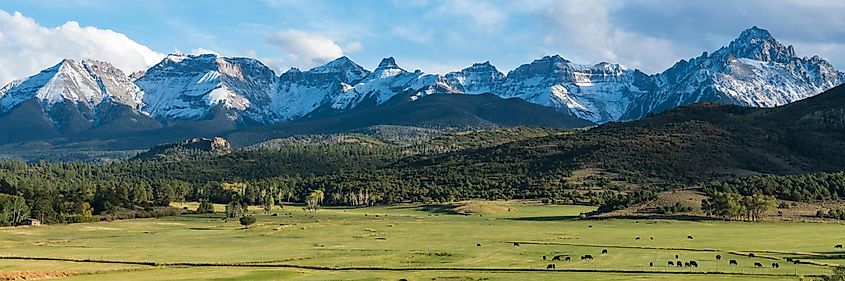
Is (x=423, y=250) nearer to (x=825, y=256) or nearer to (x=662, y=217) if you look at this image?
(x=825, y=256)

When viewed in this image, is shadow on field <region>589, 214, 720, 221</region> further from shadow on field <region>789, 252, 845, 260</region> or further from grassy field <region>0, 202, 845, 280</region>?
shadow on field <region>789, 252, 845, 260</region>

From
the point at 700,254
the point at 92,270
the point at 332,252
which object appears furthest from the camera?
the point at 332,252

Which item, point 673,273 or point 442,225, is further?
point 442,225

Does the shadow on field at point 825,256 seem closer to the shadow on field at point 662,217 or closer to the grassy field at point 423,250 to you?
the grassy field at point 423,250

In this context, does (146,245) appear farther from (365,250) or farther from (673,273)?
(673,273)

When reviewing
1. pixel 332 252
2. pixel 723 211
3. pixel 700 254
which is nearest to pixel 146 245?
pixel 332 252

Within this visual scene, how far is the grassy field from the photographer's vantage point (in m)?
103

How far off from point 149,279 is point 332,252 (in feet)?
118

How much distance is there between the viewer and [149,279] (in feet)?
328

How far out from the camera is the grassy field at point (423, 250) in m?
103

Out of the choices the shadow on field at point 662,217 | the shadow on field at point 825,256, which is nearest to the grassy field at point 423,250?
the shadow on field at point 825,256

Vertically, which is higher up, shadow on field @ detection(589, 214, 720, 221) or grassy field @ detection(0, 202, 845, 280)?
shadow on field @ detection(589, 214, 720, 221)

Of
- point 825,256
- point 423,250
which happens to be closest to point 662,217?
point 423,250

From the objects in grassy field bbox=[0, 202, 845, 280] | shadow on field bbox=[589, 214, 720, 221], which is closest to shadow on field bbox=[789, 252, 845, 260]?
A: grassy field bbox=[0, 202, 845, 280]
